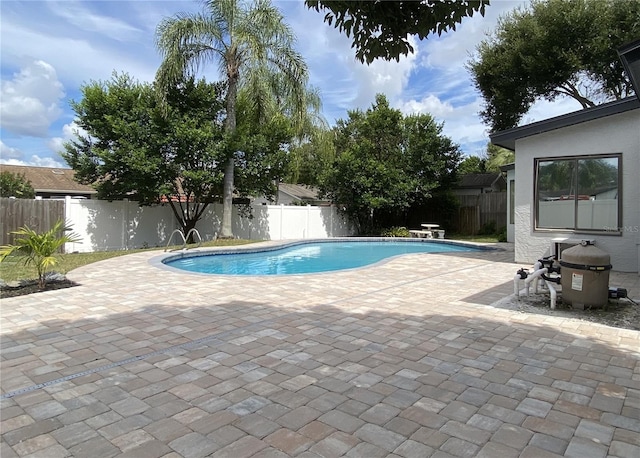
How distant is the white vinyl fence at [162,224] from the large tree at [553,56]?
36.1 ft

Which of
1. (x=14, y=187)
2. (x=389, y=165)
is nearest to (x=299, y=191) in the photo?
(x=389, y=165)

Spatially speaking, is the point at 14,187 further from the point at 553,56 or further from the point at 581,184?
the point at 553,56

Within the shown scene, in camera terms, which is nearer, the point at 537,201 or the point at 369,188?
the point at 537,201

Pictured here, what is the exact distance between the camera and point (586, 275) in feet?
18.0

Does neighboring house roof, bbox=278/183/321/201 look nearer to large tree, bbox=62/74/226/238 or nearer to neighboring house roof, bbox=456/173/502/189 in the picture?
neighboring house roof, bbox=456/173/502/189

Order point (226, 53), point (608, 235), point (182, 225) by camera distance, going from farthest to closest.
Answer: point (182, 225)
point (226, 53)
point (608, 235)

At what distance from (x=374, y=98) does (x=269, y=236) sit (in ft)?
32.2

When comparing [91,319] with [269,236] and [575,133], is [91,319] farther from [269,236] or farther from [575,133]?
[269,236]

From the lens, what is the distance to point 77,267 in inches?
376

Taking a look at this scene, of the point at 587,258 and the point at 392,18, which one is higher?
the point at 392,18

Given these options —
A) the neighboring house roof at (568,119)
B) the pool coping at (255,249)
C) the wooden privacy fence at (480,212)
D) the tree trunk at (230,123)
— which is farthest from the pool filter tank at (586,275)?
the wooden privacy fence at (480,212)

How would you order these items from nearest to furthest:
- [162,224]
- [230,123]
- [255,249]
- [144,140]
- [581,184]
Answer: [581,184]
[144,140]
[255,249]
[230,123]
[162,224]

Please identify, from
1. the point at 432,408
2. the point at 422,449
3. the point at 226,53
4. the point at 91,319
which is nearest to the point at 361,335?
the point at 432,408

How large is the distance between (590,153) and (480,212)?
1264cm
